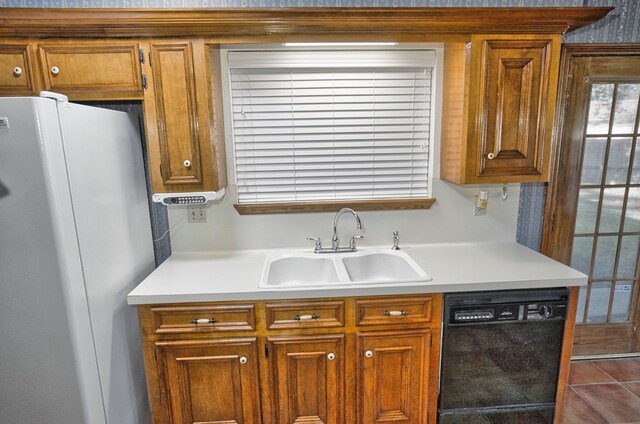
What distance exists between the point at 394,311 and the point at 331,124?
1129 millimetres

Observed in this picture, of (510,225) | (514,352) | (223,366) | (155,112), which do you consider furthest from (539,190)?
(155,112)

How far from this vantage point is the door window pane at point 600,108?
2.17 meters

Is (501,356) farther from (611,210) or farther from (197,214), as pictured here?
(197,214)

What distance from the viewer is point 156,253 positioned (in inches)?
85.7

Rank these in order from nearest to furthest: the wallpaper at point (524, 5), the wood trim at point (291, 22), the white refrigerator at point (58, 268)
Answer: the white refrigerator at point (58, 268)
the wood trim at point (291, 22)
the wallpaper at point (524, 5)

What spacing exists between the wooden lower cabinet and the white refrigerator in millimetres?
210

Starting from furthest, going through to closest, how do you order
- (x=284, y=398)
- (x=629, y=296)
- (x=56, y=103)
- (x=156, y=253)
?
(x=629, y=296)
(x=156, y=253)
(x=284, y=398)
(x=56, y=103)

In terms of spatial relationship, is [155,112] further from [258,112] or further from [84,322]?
[84,322]

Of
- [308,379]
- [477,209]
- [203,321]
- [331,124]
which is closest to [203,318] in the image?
[203,321]

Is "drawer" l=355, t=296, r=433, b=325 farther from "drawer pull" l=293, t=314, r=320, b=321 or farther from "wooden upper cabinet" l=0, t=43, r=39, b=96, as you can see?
"wooden upper cabinet" l=0, t=43, r=39, b=96

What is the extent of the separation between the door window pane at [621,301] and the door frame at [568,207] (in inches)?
1.4

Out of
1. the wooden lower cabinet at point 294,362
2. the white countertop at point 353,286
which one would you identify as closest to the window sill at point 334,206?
the white countertop at point 353,286

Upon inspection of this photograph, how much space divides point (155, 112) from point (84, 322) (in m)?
0.98

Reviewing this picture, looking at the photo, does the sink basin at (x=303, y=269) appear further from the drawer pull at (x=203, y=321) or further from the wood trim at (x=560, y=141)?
the wood trim at (x=560, y=141)
